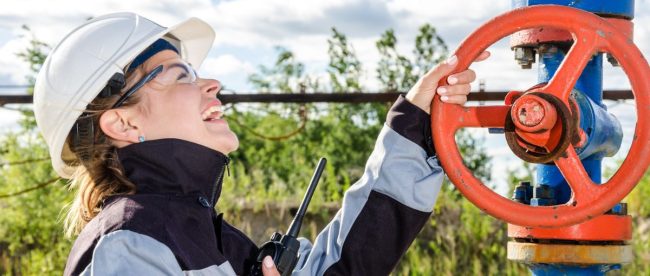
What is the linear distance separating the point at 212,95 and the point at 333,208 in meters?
2.80

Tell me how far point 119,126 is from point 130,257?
0.43 metres

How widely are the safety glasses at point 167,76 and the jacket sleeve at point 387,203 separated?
0.47 metres

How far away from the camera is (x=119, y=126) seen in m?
2.28

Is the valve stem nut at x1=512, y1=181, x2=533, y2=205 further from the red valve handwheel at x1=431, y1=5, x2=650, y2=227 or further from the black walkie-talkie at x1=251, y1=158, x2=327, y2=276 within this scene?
the black walkie-talkie at x1=251, y1=158, x2=327, y2=276

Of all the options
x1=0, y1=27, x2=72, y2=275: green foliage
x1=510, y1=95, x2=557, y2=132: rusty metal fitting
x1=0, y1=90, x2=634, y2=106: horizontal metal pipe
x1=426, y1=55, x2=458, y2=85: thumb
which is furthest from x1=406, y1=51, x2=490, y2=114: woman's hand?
x1=0, y1=27, x2=72, y2=275: green foliage

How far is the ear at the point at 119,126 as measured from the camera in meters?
2.26

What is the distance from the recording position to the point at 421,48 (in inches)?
216

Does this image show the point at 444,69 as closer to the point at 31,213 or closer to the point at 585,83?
the point at 585,83

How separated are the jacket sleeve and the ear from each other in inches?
20.6

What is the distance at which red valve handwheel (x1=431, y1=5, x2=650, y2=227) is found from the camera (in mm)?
2119

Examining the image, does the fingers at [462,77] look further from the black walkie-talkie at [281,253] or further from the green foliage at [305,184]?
the green foliage at [305,184]

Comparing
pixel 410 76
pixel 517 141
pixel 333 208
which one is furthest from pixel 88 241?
pixel 410 76

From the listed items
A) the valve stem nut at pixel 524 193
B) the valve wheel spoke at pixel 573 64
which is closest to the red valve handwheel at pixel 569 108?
the valve wheel spoke at pixel 573 64

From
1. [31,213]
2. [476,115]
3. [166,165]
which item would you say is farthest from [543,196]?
[31,213]
